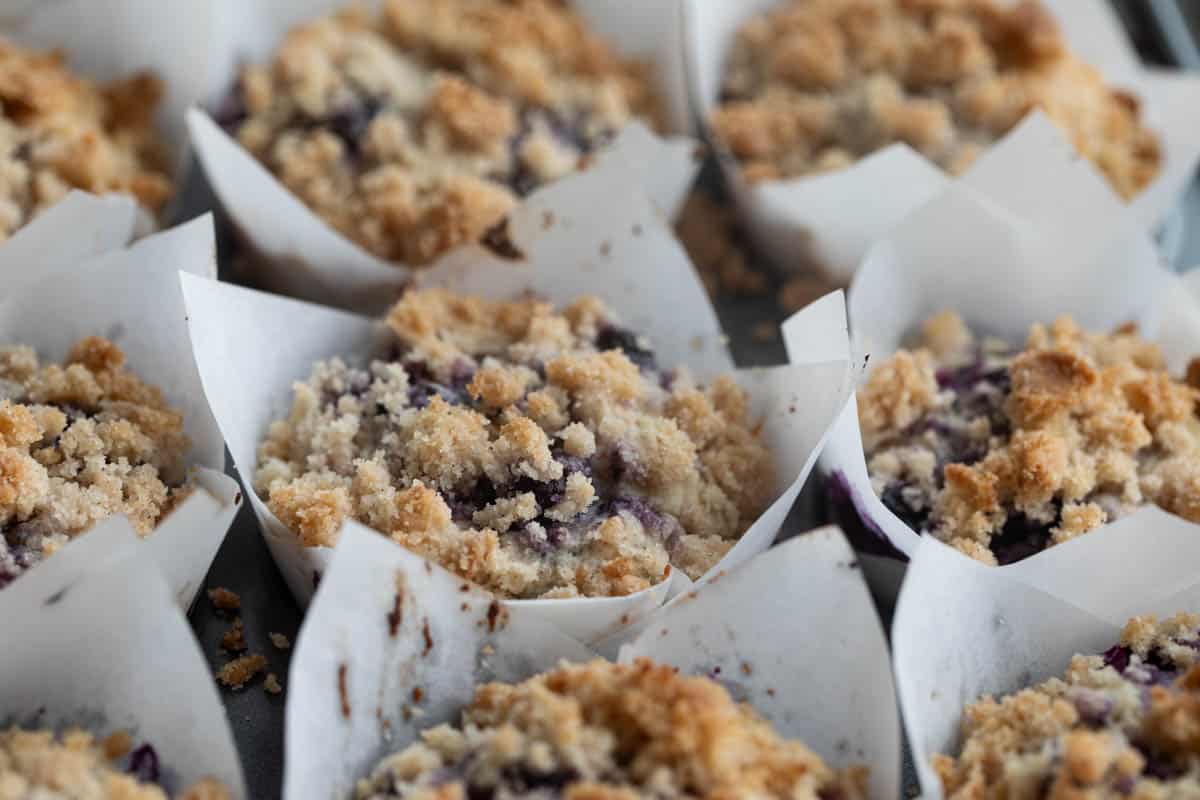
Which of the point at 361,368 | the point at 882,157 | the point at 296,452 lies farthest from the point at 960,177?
the point at 296,452

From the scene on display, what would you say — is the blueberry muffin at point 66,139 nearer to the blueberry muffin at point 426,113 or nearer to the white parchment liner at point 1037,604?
the blueberry muffin at point 426,113

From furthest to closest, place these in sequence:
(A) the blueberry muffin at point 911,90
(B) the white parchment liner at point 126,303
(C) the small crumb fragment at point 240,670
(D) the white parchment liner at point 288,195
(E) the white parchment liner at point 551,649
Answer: (A) the blueberry muffin at point 911,90, (D) the white parchment liner at point 288,195, (B) the white parchment liner at point 126,303, (C) the small crumb fragment at point 240,670, (E) the white parchment liner at point 551,649

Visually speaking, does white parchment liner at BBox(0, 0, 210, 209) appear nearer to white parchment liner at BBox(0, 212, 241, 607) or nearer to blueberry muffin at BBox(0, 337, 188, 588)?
white parchment liner at BBox(0, 212, 241, 607)

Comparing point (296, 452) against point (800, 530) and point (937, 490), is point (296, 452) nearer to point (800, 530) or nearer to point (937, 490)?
point (800, 530)

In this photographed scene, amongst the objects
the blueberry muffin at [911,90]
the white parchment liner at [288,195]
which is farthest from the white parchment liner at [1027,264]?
the white parchment liner at [288,195]

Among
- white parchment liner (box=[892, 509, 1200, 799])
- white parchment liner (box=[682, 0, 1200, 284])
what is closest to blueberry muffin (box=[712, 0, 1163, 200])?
white parchment liner (box=[682, 0, 1200, 284])
